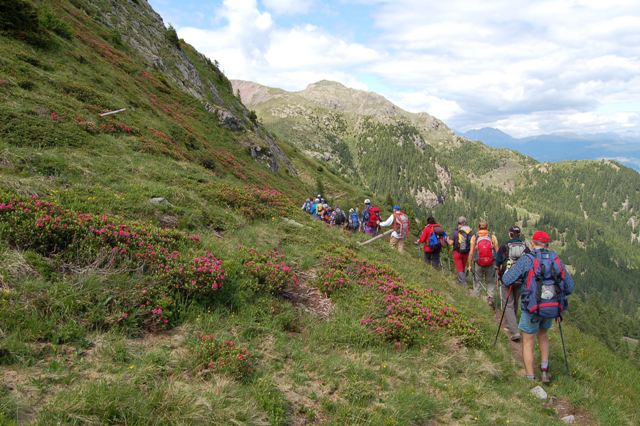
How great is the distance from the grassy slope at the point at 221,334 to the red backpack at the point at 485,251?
1.60m

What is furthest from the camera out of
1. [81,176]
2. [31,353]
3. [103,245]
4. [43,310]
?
[81,176]

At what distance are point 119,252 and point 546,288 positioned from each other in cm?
905

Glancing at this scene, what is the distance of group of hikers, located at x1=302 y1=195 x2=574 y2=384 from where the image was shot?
27.5 feet

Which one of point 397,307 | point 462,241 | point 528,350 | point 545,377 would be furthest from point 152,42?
point 545,377

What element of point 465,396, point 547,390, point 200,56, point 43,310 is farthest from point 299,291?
point 200,56

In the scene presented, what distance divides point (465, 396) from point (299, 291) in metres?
4.16

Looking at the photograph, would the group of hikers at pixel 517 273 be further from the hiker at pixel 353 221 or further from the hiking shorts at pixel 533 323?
the hiker at pixel 353 221

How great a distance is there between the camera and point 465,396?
685 centimetres

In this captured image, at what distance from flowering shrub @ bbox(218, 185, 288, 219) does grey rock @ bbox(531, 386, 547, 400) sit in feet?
32.8

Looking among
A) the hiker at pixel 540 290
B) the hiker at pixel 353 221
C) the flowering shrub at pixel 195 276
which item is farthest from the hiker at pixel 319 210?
the flowering shrub at pixel 195 276

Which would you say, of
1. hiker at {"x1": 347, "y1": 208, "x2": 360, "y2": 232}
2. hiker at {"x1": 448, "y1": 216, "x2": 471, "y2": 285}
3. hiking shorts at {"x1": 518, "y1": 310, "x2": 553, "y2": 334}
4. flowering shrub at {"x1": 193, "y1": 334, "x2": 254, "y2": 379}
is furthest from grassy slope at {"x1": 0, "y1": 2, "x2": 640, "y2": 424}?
hiker at {"x1": 347, "y1": 208, "x2": 360, "y2": 232}

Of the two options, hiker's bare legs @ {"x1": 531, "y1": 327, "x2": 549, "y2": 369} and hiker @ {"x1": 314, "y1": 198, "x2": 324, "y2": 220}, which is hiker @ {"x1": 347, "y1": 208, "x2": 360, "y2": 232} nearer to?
hiker @ {"x1": 314, "y1": 198, "x2": 324, "y2": 220}

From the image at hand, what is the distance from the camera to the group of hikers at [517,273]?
27.5 ft

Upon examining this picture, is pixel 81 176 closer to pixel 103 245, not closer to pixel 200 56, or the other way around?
pixel 103 245
